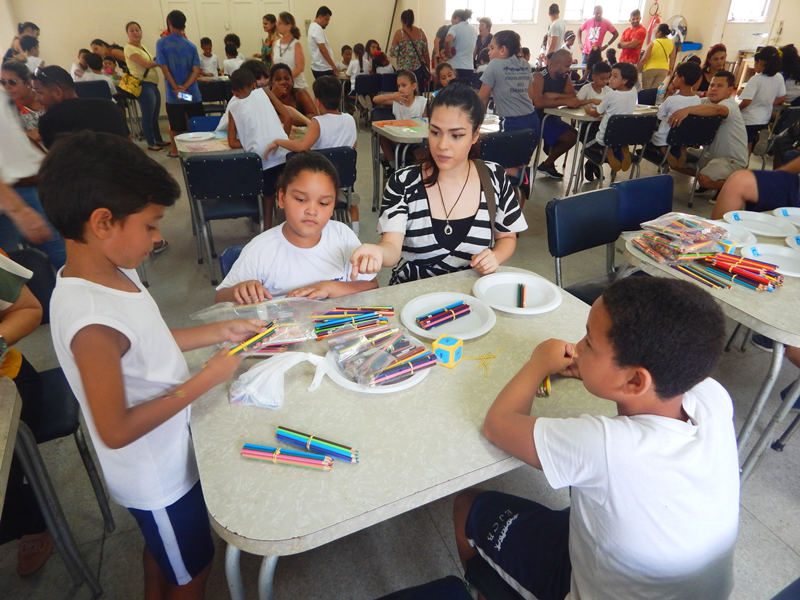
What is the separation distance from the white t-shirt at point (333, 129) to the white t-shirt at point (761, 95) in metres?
4.12

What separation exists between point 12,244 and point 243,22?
8058 millimetres

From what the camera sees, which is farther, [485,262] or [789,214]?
[789,214]

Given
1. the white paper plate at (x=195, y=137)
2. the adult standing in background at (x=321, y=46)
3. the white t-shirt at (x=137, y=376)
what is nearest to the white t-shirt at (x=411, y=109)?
the white paper plate at (x=195, y=137)

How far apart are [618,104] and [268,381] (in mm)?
4570

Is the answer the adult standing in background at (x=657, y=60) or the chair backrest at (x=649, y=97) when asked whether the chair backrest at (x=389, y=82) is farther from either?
the adult standing in background at (x=657, y=60)

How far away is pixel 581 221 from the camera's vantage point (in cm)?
211

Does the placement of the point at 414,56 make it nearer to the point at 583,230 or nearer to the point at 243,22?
the point at 243,22

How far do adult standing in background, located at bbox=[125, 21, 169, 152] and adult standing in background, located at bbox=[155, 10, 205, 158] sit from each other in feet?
1.11

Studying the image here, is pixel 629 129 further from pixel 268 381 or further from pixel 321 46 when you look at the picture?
pixel 321 46

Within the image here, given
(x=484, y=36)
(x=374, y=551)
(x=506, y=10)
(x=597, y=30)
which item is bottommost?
(x=374, y=551)

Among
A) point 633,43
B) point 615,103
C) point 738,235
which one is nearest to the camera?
point 738,235

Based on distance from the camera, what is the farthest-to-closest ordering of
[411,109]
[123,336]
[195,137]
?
[411,109] → [195,137] → [123,336]

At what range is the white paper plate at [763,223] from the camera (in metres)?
1.90

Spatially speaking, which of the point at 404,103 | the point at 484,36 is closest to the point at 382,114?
the point at 404,103
